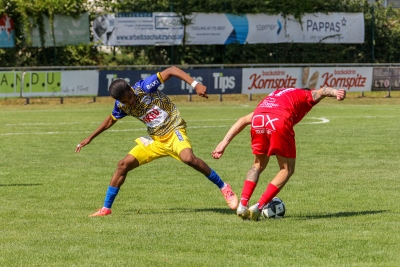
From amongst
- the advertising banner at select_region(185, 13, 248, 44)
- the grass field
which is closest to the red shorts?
the grass field

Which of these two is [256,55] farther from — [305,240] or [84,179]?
[305,240]

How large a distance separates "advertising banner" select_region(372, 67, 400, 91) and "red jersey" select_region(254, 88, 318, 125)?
27161 millimetres

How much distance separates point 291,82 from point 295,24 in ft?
26.4

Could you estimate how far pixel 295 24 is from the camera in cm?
4247

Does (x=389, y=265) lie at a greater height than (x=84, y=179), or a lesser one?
greater

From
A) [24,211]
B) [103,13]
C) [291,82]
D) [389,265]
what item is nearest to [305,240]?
[389,265]

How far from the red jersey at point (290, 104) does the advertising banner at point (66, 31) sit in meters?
29.7

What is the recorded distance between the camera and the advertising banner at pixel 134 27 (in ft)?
125

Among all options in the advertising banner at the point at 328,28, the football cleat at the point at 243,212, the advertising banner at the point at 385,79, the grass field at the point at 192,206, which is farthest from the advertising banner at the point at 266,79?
the football cleat at the point at 243,212

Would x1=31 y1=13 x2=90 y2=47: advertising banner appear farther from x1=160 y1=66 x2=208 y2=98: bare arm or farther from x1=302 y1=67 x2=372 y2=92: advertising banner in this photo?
x1=160 y1=66 x2=208 y2=98: bare arm

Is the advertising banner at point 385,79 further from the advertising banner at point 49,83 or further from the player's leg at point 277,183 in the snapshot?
the player's leg at point 277,183

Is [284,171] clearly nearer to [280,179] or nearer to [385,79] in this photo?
[280,179]

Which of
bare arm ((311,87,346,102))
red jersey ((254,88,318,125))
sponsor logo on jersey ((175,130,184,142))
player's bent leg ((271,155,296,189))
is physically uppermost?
bare arm ((311,87,346,102))

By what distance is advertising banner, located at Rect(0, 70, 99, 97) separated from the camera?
3147cm
